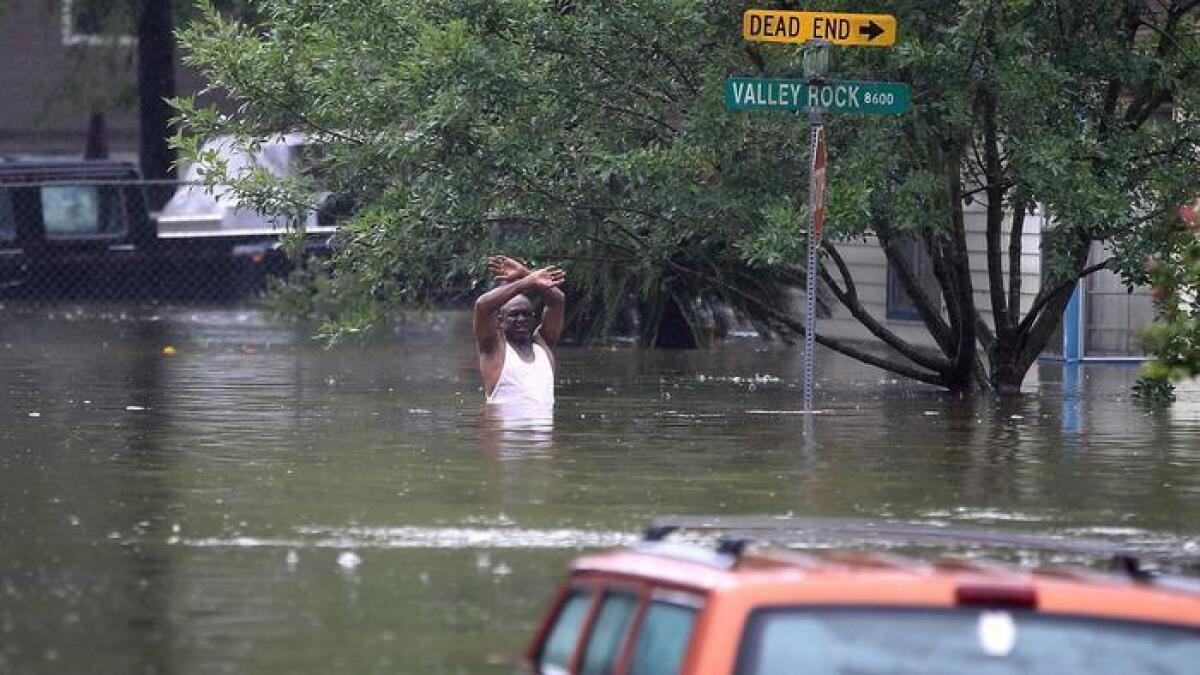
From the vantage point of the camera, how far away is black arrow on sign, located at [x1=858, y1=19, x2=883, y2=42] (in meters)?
16.6

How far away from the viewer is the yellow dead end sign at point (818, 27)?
53.5 feet

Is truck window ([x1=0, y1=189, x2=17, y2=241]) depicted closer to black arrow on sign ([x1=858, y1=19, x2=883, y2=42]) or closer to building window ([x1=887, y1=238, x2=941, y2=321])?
building window ([x1=887, y1=238, x2=941, y2=321])

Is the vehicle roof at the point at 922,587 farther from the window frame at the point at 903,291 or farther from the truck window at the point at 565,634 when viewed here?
the window frame at the point at 903,291

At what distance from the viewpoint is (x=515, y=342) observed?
17344mm

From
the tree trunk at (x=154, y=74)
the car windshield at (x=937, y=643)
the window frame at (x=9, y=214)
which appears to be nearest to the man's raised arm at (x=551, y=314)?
the car windshield at (x=937, y=643)

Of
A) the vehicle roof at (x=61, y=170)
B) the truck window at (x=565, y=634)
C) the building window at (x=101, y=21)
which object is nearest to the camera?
the truck window at (x=565, y=634)

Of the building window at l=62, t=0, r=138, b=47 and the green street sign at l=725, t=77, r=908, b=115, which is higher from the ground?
the building window at l=62, t=0, r=138, b=47

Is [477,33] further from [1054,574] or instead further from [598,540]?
[1054,574]

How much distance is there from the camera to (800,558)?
18.1 ft

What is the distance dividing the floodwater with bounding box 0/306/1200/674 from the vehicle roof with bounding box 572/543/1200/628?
3126 millimetres

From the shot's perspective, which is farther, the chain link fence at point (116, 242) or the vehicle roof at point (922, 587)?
the chain link fence at point (116, 242)

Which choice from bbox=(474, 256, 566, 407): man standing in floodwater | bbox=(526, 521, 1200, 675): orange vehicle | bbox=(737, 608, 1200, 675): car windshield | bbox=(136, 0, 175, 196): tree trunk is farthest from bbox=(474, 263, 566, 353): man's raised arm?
bbox=(136, 0, 175, 196): tree trunk

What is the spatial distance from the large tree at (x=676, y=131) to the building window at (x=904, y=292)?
8.44 m

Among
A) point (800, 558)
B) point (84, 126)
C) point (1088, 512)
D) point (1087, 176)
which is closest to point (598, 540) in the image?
point (1088, 512)
